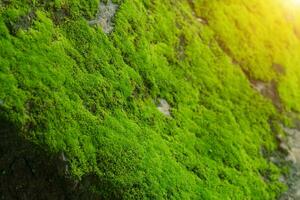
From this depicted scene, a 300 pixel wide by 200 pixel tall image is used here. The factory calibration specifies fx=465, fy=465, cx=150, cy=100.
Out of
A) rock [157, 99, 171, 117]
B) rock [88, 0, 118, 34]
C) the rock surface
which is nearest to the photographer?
rock [88, 0, 118, 34]

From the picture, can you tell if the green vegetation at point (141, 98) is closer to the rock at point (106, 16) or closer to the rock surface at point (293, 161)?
the rock at point (106, 16)

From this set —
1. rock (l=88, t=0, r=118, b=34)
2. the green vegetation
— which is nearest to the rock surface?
the green vegetation

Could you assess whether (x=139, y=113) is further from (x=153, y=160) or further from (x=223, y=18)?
(x=223, y=18)

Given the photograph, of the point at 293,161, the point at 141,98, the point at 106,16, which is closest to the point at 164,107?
the point at 141,98

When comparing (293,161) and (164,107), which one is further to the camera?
(293,161)

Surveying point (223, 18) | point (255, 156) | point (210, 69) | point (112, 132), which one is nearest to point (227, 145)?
point (255, 156)

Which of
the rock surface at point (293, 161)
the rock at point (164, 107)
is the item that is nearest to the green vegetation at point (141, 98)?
the rock at point (164, 107)

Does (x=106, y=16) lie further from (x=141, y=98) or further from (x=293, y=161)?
(x=293, y=161)

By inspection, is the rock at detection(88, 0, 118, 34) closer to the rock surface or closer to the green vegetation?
the green vegetation
